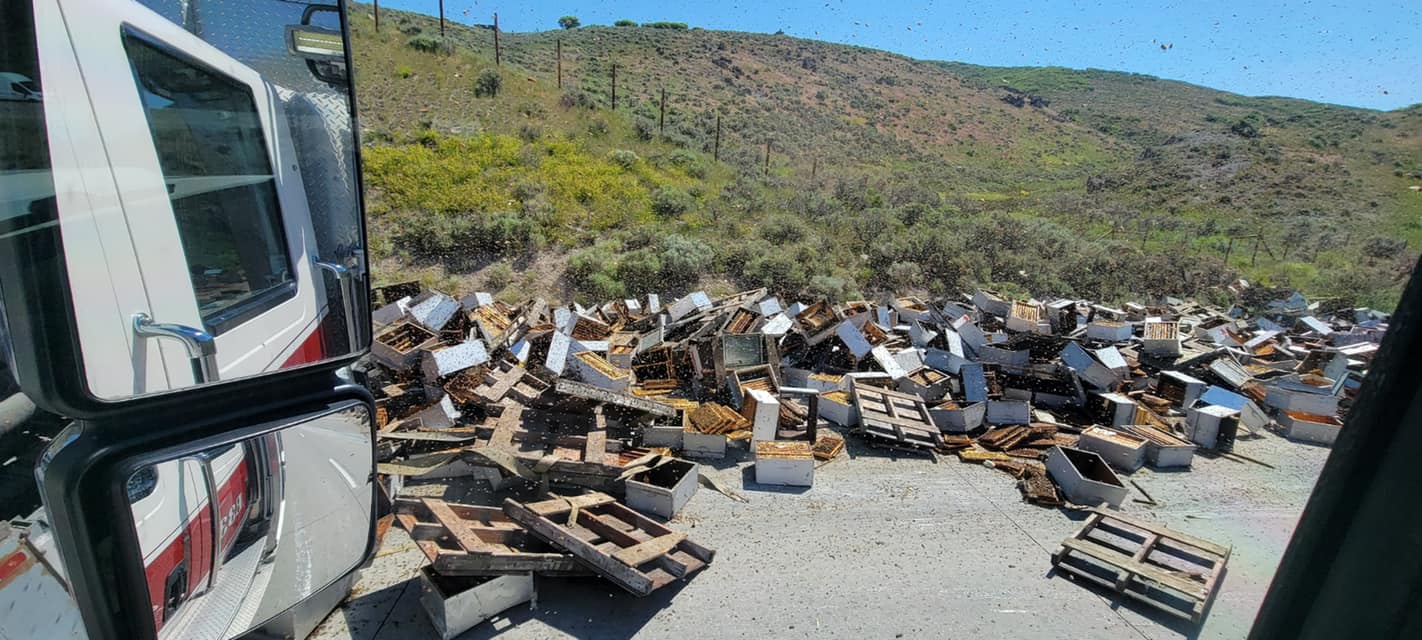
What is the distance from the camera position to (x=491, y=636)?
3721 millimetres

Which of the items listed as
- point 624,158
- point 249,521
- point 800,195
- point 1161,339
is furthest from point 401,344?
point 800,195

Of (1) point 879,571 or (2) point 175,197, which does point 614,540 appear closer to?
(1) point 879,571

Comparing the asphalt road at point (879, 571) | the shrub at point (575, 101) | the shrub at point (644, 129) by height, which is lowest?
the asphalt road at point (879, 571)

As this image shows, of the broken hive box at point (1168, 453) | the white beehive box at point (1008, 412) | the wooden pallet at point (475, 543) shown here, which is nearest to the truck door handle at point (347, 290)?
the wooden pallet at point (475, 543)

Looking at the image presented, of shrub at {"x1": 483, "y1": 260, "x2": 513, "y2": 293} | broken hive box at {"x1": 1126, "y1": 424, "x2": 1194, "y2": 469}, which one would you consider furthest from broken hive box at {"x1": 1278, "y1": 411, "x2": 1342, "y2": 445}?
shrub at {"x1": 483, "y1": 260, "x2": 513, "y2": 293}

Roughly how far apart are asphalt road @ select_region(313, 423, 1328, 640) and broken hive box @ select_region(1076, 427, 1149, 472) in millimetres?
236

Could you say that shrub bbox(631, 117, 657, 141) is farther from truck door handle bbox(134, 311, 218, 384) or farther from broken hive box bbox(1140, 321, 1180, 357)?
truck door handle bbox(134, 311, 218, 384)

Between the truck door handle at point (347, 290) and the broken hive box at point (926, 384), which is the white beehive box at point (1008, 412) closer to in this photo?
the broken hive box at point (926, 384)

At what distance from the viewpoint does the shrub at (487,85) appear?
2130cm

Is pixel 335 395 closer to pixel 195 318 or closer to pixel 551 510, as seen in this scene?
pixel 195 318

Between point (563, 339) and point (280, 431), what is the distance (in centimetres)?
608

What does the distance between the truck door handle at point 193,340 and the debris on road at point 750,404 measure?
301 centimetres

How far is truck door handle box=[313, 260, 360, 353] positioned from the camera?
5.77 feet

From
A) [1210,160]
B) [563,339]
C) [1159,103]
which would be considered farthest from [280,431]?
[1159,103]
